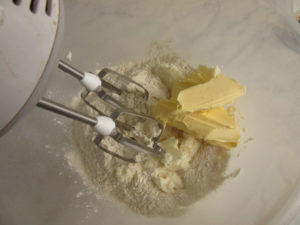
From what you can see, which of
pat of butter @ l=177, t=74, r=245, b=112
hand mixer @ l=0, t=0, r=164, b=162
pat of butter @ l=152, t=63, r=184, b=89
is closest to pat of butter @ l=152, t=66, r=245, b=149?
pat of butter @ l=177, t=74, r=245, b=112

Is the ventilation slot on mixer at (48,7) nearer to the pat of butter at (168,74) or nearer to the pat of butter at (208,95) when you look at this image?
the pat of butter at (208,95)

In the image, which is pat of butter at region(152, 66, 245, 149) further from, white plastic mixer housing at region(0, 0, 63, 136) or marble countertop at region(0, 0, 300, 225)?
white plastic mixer housing at region(0, 0, 63, 136)

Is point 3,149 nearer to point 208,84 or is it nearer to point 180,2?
point 208,84

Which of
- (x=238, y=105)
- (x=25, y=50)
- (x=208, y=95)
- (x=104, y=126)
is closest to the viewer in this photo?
(x=25, y=50)

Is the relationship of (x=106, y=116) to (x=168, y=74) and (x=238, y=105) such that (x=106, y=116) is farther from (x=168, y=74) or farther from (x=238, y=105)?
(x=238, y=105)

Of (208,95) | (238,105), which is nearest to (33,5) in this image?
(208,95)

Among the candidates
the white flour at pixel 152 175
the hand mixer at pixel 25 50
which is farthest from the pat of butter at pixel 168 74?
the hand mixer at pixel 25 50

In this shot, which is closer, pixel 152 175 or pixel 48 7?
pixel 48 7
